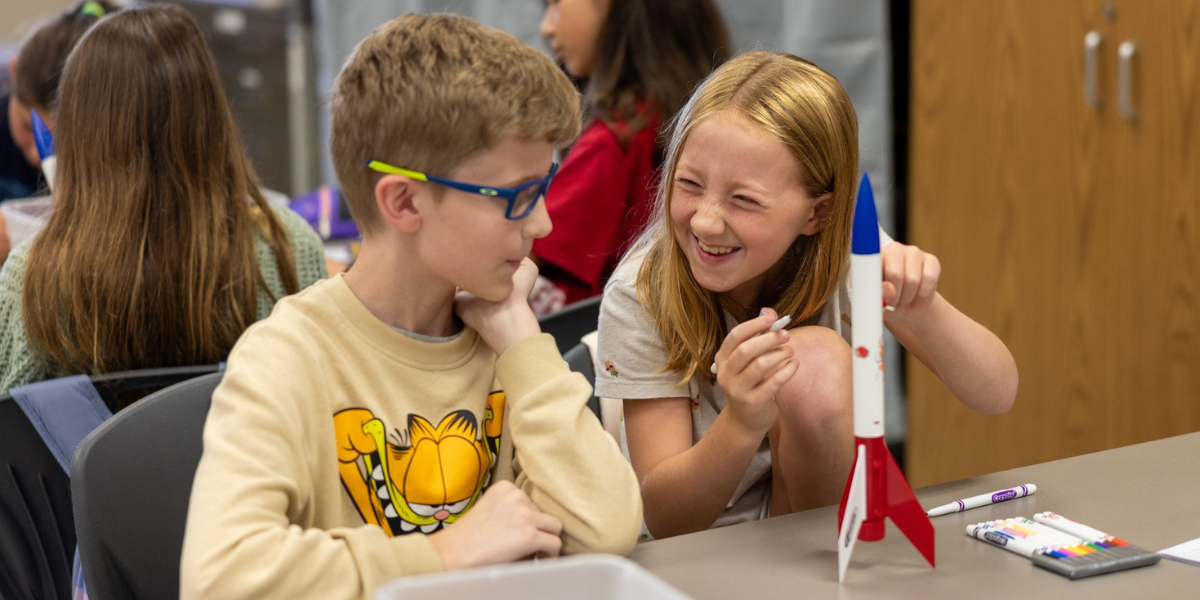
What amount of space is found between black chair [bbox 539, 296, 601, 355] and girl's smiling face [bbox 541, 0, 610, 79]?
93 cm

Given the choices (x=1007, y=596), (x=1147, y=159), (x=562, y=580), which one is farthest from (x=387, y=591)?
(x=1147, y=159)

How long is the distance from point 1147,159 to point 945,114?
0.50 m

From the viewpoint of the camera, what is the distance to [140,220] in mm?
1643

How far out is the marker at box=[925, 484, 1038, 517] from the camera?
106 centimetres

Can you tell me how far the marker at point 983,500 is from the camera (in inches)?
41.6

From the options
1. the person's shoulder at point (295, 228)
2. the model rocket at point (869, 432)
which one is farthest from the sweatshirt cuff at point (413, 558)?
the person's shoulder at point (295, 228)

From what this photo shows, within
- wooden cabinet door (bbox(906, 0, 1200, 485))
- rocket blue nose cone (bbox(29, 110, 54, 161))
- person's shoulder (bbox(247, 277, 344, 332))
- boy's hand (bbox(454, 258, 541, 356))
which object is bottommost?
wooden cabinet door (bbox(906, 0, 1200, 485))

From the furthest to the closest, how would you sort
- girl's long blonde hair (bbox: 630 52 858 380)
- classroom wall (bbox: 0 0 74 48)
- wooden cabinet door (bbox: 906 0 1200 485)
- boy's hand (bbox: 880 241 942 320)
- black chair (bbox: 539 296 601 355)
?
classroom wall (bbox: 0 0 74 48) → wooden cabinet door (bbox: 906 0 1200 485) → black chair (bbox: 539 296 601 355) → girl's long blonde hair (bbox: 630 52 858 380) → boy's hand (bbox: 880 241 942 320)

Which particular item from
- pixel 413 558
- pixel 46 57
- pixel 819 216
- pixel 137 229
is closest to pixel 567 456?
pixel 413 558

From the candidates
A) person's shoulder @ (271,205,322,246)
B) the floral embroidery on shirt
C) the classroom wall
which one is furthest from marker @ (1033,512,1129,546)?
the classroom wall

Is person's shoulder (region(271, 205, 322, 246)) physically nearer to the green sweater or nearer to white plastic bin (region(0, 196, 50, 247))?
the green sweater

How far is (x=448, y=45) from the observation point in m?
1.06

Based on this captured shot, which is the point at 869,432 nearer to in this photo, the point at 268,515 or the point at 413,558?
the point at 413,558

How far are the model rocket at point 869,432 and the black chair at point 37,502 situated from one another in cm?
82
